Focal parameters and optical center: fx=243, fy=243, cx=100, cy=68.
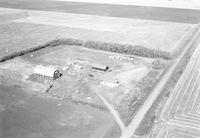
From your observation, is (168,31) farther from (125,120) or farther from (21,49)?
(125,120)

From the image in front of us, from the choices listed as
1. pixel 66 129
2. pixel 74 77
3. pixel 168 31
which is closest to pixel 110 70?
pixel 74 77

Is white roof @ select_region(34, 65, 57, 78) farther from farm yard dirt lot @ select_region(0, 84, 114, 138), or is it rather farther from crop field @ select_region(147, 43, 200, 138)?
crop field @ select_region(147, 43, 200, 138)

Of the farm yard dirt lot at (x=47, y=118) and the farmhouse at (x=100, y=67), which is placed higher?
the farmhouse at (x=100, y=67)

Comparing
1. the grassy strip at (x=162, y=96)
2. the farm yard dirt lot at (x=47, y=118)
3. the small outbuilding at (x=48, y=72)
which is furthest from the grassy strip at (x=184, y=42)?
the farm yard dirt lot at (x=47, y=118)

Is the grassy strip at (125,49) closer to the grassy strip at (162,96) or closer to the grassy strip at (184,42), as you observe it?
the grassy strip at (184,42)

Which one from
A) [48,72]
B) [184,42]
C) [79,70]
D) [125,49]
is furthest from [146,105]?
[184,42]

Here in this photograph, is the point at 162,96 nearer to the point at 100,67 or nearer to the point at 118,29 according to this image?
the point at 100,67
